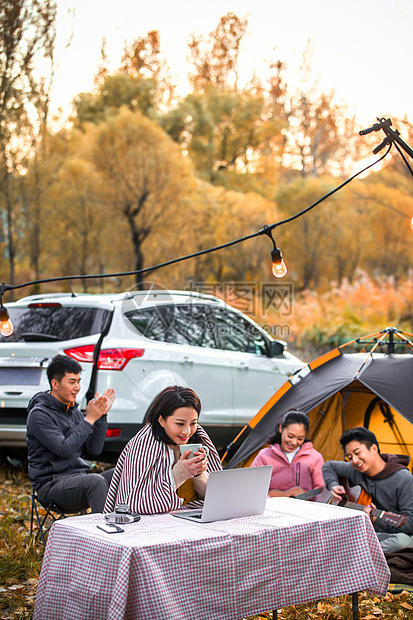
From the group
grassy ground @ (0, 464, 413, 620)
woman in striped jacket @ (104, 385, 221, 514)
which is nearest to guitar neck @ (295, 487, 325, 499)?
grassy ground @ (0, 464, 413, 620)

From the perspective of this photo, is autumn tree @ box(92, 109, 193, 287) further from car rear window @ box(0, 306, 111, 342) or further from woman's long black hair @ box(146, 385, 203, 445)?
woman's long black hair @ box(146, 385, 203, 445)

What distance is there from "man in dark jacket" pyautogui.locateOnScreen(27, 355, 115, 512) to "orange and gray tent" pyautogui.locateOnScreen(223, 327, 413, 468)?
155 cm

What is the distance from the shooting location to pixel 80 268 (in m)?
21.5

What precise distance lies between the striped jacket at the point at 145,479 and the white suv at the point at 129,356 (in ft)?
7.85

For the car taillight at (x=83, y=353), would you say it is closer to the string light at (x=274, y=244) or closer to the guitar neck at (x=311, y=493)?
the string light at (x=274, y=244)

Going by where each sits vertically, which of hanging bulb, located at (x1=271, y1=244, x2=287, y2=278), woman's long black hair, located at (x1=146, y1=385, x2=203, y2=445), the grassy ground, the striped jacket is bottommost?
the grassy ground

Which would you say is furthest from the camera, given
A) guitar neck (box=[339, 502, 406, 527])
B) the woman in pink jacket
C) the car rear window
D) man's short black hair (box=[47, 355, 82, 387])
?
the car rear window

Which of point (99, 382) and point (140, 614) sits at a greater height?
point (99, 382)

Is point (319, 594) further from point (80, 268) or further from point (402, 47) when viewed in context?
point (80, 268)

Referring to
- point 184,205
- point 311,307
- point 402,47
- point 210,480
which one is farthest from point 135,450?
point 184,205

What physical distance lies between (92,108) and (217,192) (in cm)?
786

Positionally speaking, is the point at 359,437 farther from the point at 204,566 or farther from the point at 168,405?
the point at 204,566

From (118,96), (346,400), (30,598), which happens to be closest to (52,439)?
(30,598)

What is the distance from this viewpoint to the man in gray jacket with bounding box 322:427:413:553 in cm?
443
